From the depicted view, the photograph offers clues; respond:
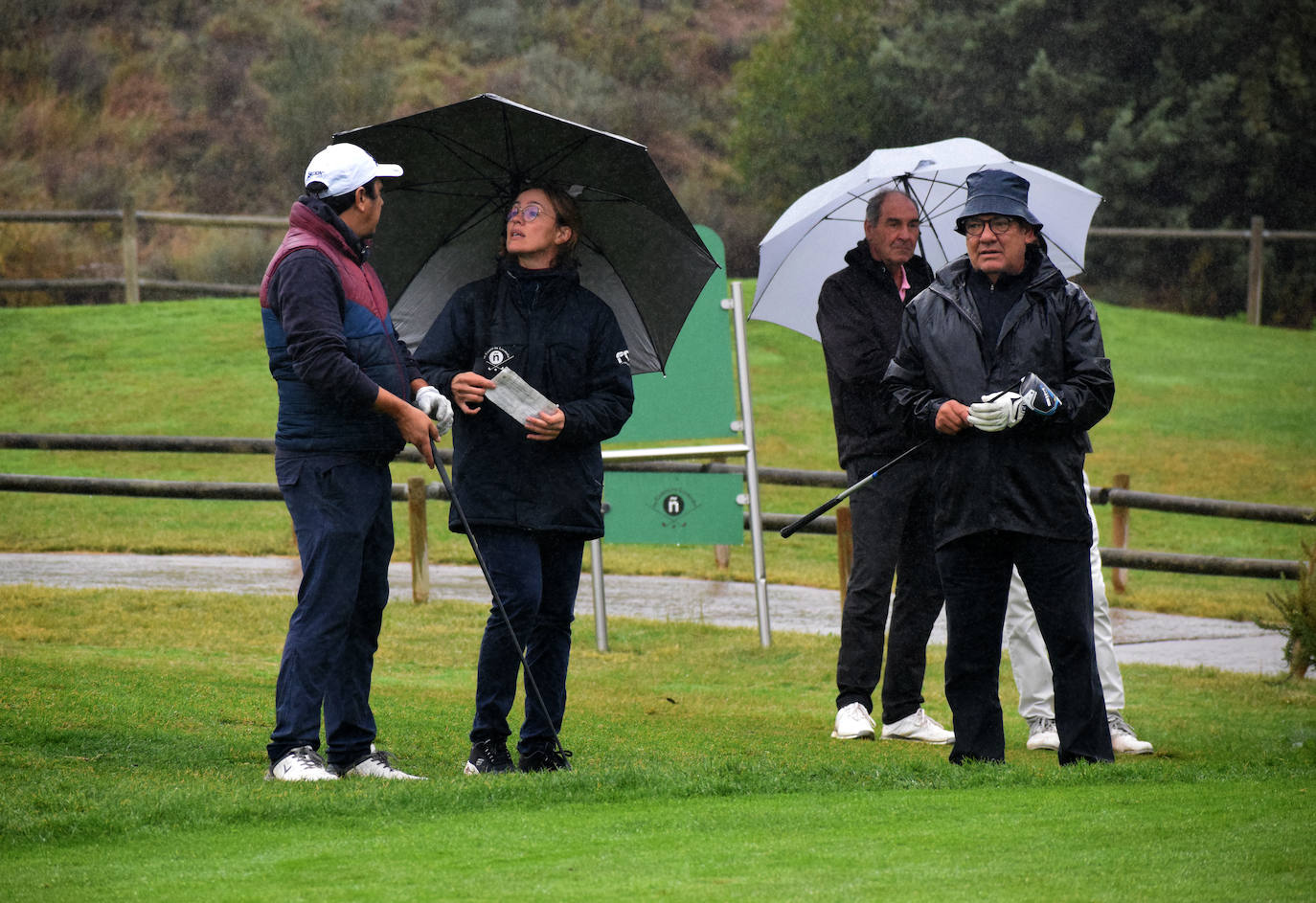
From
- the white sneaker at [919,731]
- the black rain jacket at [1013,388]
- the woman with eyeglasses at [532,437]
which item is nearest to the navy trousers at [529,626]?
the woman with eyeglasses at [532,437]

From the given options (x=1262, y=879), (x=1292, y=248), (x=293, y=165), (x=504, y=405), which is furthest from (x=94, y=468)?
(x=1292, y=248)

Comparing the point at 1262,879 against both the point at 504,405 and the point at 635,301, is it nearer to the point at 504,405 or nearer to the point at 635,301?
the point at 504,405

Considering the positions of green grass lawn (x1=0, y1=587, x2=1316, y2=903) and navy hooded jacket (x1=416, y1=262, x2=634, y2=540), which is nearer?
green grass lawn (x1=0, y1=587, x2=1316, y2=903)

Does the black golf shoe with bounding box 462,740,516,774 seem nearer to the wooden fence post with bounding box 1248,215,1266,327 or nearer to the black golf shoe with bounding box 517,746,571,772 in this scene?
the black golf shoe with bounding box 517,746,571,772

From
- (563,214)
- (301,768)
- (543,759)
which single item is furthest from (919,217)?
(301,768)

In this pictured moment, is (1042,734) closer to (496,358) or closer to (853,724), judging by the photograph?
(853,724)

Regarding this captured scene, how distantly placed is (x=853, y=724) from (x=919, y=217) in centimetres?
223

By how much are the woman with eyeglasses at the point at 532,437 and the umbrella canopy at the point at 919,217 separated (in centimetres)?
213

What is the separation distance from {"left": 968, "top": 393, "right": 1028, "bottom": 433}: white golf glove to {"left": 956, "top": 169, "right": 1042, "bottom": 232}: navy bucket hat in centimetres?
61

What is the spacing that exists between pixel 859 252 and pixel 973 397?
169cm

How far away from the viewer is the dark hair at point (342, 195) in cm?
525

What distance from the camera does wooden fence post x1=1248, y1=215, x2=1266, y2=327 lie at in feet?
86.4

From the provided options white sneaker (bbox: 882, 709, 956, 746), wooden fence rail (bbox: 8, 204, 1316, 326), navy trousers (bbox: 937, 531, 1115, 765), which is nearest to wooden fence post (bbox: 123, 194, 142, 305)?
wooden fence rail (bbox: 8, 204, 1316, 326)

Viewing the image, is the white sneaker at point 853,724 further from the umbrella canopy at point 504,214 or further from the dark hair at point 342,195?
the dark hair at point 342,195
